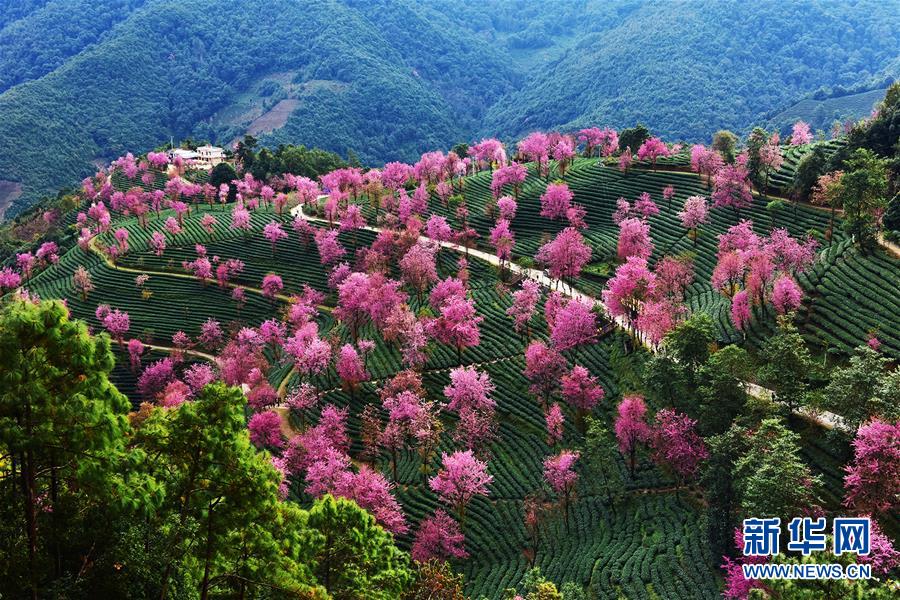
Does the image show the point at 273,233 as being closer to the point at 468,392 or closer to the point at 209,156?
the point at 468,392

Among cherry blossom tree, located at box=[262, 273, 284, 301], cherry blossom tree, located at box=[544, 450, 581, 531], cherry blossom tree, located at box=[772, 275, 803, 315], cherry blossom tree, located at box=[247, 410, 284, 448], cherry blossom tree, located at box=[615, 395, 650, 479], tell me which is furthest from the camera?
cherry blossom tree, located at box=[262, 273, 284, 301]

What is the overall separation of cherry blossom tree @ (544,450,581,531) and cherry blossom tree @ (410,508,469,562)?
6.88 meters

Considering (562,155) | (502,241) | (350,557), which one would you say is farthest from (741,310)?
(562,155)

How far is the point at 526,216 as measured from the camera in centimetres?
9012

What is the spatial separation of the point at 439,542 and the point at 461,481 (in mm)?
4328

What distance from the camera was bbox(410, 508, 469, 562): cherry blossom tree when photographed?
43406 millimetres

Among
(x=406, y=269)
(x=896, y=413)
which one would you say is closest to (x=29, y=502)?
(x=896, y=413)

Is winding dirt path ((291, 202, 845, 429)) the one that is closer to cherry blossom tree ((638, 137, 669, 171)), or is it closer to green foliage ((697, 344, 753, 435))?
green foliage ((697, 344, 753, 435))

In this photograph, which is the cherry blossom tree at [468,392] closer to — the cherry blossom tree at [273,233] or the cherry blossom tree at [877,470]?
the cherry blossom tree at [877,470]

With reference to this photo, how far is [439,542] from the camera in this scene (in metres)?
43.5

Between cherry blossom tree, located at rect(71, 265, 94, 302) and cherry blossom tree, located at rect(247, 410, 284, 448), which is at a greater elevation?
cherry blossom tree, located at rect(71, 265, 94, 302)

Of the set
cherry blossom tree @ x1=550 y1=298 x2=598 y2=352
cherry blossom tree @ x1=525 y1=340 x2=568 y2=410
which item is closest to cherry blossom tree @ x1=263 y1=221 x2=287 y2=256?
cherry blossom tree @ x1=550 y1=298 x2=598 y2=352

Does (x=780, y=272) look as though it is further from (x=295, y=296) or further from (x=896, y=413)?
(x=295, y=296)

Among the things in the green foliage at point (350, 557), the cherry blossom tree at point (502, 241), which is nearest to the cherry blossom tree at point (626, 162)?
the cherry blossom tree at point (502, 241)
